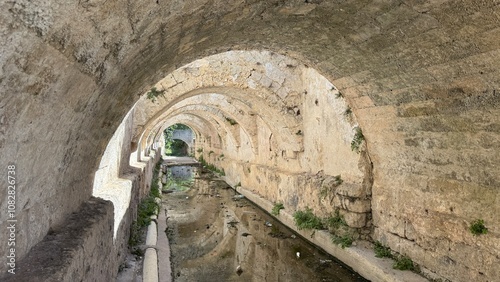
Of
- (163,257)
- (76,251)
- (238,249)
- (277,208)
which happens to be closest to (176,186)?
(277,208)

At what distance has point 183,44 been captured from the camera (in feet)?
9.86

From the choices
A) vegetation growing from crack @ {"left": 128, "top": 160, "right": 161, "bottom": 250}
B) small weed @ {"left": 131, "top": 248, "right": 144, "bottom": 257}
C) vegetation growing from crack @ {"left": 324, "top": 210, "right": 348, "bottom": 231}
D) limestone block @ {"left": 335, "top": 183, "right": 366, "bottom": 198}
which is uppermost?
limestone block @ {"left": 335, "top": 183, "right": 366, "bottom": 198}

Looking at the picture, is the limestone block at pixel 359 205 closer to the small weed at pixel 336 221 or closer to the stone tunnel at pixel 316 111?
the stone tunnel at pixel 316 111

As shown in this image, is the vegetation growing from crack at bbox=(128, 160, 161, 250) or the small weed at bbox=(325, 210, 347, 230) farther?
the small weed at bbox=(325, 210, 347, 230)

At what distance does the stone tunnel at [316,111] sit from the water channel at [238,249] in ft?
2.19

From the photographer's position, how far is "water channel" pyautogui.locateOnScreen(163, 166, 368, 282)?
567cm

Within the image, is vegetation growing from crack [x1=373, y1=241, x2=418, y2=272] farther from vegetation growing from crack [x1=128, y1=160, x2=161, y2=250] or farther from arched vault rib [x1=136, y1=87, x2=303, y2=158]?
vegetation growing from crack [x1=128, y1=160, x2=161, y2=250]

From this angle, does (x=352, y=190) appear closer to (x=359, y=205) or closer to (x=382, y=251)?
(x=359, y=205)

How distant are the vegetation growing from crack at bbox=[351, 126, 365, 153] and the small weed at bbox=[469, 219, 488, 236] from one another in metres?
2.16

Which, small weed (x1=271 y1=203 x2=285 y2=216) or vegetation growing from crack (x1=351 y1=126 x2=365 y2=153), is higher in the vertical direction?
vegetation growing from crack (x1=351 y1=126 x2=365 y2=153)

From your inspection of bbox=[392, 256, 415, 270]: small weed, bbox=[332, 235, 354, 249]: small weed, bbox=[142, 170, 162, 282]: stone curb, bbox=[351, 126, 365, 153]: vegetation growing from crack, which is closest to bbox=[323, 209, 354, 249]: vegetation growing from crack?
bbox=[332, 235, 354, 249]: small weed

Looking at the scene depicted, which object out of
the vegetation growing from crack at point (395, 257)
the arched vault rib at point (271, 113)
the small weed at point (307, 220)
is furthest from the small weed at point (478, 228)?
the arched vault rib at point (271, 113)

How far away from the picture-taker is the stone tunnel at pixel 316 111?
1419 mm

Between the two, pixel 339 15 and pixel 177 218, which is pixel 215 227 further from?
pixel 339 15
